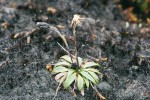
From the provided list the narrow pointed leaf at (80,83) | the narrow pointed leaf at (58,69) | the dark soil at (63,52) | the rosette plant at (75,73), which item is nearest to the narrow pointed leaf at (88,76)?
the rosette plant at (75,73)

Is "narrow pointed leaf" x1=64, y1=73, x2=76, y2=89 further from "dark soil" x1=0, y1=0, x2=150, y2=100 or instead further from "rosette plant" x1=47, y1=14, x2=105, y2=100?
"dark soil" x1=0, y1=0, x2=150, y2=100

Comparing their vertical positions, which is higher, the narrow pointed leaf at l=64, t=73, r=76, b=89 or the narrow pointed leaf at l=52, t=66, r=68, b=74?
the narrow pointed leaf at l=52, t=66, r=68, b=74

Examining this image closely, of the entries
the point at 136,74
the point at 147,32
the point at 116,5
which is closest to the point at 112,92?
the point at 136,74

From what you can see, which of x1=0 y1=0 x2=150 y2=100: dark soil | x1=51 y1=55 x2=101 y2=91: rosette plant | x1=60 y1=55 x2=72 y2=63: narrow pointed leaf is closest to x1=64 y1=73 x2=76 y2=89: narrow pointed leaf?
x1=51 y1=55 x2=101 y2=91: rosette plant

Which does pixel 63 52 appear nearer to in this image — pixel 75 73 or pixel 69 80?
pixel 75 73

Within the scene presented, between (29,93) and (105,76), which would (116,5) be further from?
(29,93)

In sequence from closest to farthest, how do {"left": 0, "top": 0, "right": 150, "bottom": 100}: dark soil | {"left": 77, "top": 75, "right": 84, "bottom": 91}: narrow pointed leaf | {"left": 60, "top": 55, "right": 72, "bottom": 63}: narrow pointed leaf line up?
{"left": 77, "top": 75, "right": 84, "bottom": 91}: narrow pointed leaf < {"left": 0, "top": 0, "right": 150, "bottom": 100}: dark soil < {"left": 60, "top": 55, "right": 72, "bottom": 63}: narrow pointed leaf

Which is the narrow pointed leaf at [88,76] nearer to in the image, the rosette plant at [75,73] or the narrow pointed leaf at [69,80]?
the rosette plant at [75,73]

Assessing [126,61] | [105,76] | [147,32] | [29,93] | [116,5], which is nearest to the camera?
[29,93]
